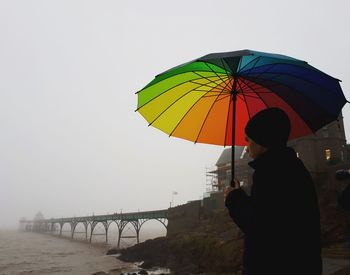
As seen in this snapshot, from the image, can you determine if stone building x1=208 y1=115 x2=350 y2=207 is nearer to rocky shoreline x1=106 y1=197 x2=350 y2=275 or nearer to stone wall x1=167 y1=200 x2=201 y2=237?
rocky shoreline x1=106 y1=197 x2=350 y2=275

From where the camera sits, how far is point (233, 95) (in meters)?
4.52

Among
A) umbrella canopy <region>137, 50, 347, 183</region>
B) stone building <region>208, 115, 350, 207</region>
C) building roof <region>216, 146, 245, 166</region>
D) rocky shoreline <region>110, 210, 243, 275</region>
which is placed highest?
building roof <region>216, 146, 245, 166</region>

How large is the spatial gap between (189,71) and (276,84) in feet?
4.67

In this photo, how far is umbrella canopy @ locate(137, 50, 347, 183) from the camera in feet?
14.0

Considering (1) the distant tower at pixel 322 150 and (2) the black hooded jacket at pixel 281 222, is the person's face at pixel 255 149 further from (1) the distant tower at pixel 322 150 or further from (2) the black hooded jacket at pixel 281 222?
(1) the distant tower at pixel 322 150

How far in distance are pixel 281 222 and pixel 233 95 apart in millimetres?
2730

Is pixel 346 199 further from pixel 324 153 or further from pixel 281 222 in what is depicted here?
pixel 324 153

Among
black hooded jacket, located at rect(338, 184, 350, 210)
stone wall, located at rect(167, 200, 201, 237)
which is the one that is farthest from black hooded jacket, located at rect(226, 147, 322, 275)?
stone wall, located at rect(167, 200, 201, 237)

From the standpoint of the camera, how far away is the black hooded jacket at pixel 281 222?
81.8 inches

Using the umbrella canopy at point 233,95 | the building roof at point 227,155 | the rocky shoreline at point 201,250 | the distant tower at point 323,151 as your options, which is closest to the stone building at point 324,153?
the distant tower at point 323,151

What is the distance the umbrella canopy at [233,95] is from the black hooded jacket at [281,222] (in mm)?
2115

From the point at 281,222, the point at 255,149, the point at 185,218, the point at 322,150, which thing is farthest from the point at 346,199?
the point at 185,218

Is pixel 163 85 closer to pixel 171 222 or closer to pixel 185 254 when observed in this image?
pixel 185 254

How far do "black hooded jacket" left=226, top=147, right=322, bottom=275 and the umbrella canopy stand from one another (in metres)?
2.12
